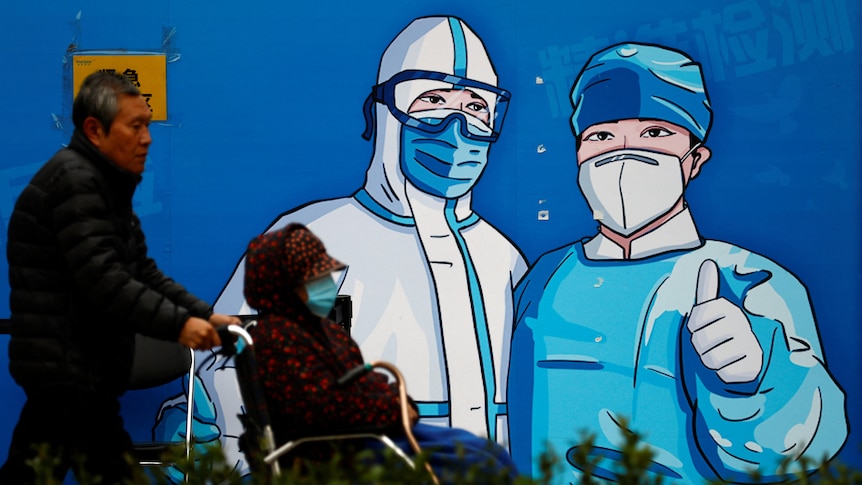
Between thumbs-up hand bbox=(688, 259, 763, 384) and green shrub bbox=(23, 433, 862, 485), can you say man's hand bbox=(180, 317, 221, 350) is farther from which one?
thumbs-up hand bbox=(688, 259, 763, 384)

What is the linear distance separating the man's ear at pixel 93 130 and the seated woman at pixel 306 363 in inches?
25.4

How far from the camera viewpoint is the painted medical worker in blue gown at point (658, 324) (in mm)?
4965

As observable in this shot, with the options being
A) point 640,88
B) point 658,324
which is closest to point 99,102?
point 640,88

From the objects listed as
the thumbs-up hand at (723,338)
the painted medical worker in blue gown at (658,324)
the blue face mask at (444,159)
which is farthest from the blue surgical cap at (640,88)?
the thumbs-up hand at (723,338)

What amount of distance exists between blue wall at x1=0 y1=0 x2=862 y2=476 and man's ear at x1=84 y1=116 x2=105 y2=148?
1.55 metres

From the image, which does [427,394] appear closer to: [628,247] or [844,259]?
[628,247]

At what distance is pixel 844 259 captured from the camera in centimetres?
495

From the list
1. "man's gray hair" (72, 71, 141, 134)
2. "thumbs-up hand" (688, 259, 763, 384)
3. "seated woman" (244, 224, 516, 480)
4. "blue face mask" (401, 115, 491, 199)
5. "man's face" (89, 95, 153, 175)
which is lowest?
"thumbs-up hand" (688, 259, 763, 384)

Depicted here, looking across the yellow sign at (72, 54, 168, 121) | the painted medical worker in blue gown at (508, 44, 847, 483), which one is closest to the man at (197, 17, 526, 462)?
the painted medical worker in blue gown at (508, 44, 847, 483)

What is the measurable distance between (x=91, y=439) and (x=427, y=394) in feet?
6.40

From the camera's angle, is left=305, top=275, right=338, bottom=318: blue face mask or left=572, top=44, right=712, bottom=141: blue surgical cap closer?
left=305, top=275, right=338, bottom=318: blue face mask

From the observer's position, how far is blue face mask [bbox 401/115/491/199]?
5.04 m

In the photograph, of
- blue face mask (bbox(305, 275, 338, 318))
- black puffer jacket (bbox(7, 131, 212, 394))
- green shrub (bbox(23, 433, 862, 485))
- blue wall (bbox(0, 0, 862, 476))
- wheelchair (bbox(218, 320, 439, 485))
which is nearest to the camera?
green shrub (bbox(23, 433, 862, 485))

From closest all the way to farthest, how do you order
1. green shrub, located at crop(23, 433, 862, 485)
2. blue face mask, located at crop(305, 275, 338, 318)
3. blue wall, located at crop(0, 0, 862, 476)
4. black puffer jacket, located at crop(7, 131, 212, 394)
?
1. green shrub, located at crop(23, 433, 862, 485)
2. black puffer jacket, located at crop(7, 131, 212, 394)
3. blue face mask, located at crop(305, 275, 338, 318)
4. blue wall, located at crop(0, 0, 862, 476)
